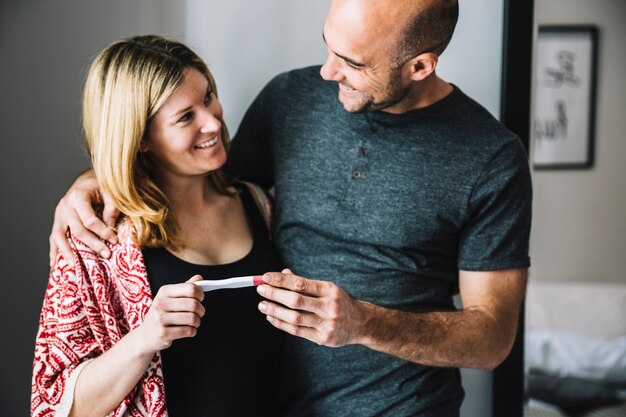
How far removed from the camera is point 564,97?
183 cm

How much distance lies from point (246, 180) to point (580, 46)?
975 millimetres

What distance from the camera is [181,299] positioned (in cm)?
120

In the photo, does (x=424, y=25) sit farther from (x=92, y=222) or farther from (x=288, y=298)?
(x=92, y=222)

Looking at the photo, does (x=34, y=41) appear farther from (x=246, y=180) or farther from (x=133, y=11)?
(x=246, y=180)

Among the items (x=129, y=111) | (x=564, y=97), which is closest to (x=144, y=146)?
(x=129, y=111)

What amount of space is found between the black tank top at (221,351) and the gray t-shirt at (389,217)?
0.38 feet

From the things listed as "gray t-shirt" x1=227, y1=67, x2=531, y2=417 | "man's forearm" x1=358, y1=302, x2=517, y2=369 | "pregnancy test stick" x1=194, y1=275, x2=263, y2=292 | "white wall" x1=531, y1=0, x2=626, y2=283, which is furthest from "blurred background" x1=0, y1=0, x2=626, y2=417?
"pregnancy test stick" x1=194, y1=275, x2=263, y2=292

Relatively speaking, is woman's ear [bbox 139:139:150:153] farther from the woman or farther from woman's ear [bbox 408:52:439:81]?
woman's ear [bbox 408:52:439:81]

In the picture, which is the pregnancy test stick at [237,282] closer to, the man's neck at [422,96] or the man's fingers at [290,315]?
the man's fingers at [290,315]

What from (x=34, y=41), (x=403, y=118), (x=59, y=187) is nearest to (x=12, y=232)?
(x=59, y=187)

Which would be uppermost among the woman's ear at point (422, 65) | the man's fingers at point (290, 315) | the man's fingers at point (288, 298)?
the woman's ear at point (422, 65)

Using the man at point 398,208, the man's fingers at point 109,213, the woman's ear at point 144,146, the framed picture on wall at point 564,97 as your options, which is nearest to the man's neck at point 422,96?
the man at point 398,208

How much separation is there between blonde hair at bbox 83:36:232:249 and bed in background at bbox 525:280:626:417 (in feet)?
3.72

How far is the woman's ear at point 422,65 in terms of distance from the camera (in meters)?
1.46
